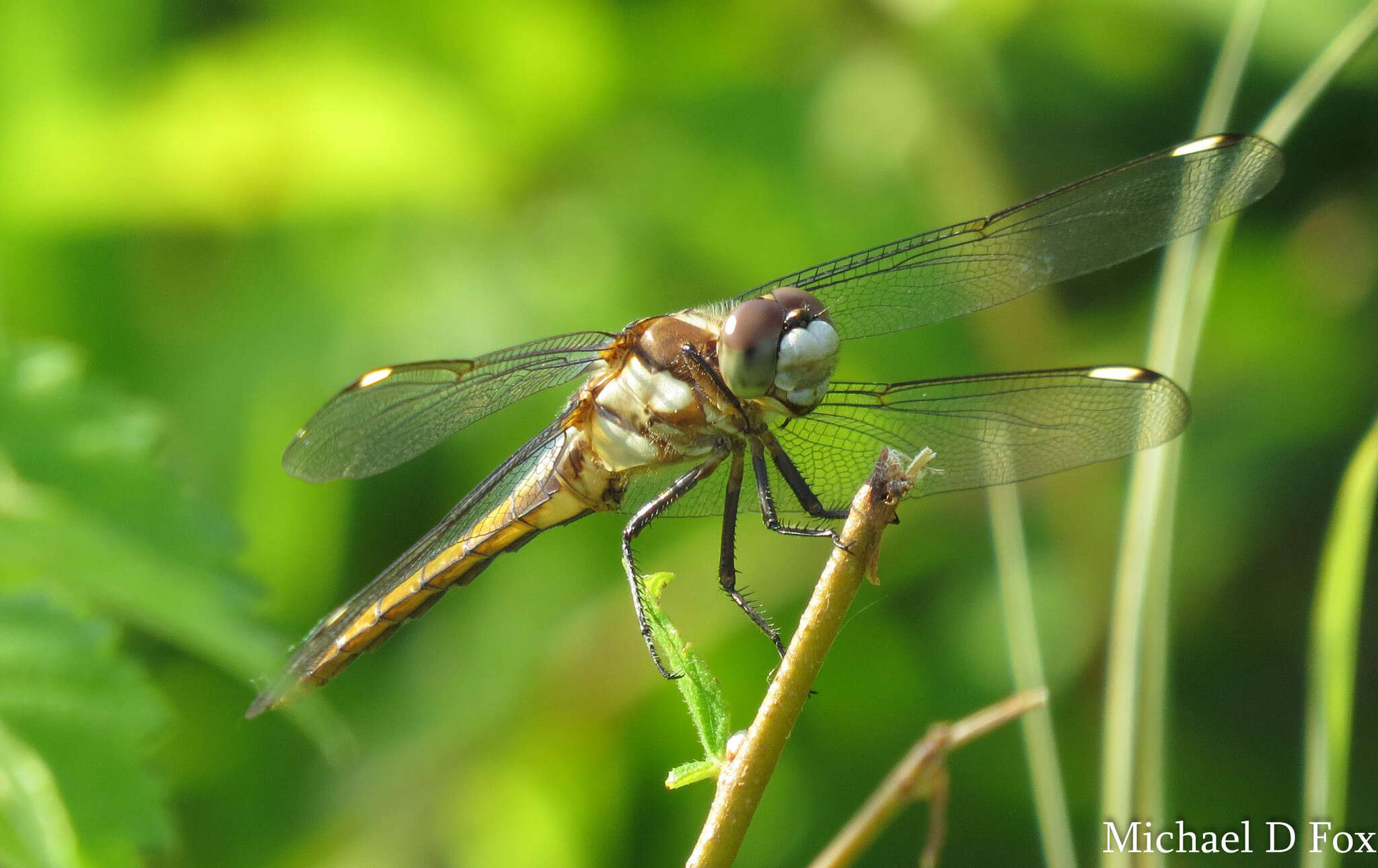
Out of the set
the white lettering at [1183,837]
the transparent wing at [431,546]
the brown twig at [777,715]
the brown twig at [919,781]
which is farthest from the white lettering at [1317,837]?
the transparent wing at [431,546]

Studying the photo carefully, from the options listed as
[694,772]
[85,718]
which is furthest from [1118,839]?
[85,718]

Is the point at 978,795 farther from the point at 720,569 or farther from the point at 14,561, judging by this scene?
the point at 14,561

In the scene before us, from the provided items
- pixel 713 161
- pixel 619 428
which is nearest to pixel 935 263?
pixel 619 428

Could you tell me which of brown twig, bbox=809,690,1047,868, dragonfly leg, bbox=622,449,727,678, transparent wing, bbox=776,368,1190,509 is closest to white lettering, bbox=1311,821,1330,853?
brown twig, bbox=809,690,1047,868

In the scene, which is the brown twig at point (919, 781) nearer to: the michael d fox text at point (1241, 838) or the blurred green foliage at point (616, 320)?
the michael d fox text at point (1241, 838)

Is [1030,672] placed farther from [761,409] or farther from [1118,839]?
[761,409]

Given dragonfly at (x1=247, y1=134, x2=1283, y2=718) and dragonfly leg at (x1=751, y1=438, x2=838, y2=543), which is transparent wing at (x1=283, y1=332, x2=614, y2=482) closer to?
dragonfly at (x1=247, y1=134, x2=1283, y2=718)

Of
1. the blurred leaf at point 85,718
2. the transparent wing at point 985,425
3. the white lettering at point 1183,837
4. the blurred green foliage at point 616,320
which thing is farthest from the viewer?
the blurred green foliage at point 616,320
